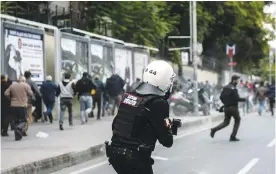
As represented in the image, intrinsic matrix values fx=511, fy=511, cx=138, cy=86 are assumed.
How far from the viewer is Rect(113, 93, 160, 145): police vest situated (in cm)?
403

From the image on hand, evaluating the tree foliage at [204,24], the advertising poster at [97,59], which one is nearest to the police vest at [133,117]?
the advertising poster at [97,59]

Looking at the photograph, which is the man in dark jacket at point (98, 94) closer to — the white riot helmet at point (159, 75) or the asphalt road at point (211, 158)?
the asphalt road at point (211, 158)

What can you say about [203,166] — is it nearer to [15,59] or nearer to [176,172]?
[176,172]

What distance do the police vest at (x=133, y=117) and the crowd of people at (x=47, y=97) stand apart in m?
8.74

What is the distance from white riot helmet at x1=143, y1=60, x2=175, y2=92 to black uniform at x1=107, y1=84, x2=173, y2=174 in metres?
0.05

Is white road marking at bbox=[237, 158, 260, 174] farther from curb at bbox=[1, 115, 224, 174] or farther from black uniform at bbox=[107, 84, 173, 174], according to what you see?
black uniform at bbox=[107, 84, 173, 174]

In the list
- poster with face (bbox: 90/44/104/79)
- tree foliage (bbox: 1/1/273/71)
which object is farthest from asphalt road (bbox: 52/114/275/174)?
tree foliage (bbox: 1/1/273/71)

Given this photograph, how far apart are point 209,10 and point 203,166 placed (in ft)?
100

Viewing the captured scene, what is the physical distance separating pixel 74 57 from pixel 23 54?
337 cm

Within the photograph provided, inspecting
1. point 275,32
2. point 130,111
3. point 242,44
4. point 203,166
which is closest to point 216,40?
point 242,44

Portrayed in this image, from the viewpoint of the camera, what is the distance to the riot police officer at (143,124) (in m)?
4.03

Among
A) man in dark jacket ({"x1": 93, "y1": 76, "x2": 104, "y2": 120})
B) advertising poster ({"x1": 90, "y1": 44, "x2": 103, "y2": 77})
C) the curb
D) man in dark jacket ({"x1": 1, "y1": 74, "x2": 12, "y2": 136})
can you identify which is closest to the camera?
the curb

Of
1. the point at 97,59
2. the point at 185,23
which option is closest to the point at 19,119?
the point at 97,59

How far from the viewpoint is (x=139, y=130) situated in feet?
13.3
